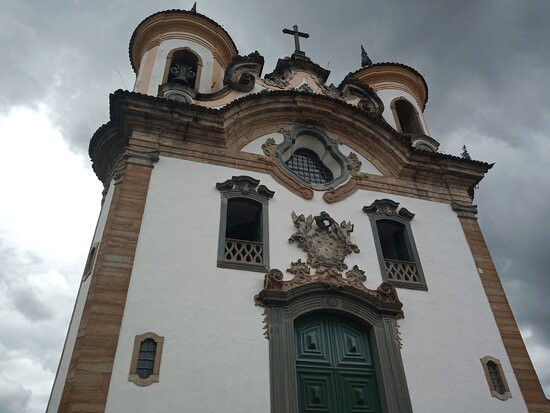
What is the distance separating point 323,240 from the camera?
373 inches

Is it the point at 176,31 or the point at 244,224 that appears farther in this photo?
the point at 176,31

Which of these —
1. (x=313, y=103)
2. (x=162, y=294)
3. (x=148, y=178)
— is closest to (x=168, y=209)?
(x=148, y=178)

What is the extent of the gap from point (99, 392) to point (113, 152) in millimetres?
5570

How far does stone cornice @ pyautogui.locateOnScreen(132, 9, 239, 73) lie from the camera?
45.6 feet

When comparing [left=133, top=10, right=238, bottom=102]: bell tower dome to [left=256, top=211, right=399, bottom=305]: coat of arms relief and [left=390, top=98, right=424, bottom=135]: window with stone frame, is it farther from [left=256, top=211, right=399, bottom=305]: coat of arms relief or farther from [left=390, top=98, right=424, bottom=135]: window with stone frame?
[left=390, top=98, right=424, bottom=135]: window with stone frame

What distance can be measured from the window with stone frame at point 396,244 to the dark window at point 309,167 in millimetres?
1511

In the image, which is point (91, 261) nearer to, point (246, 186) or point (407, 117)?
point (246, 186)

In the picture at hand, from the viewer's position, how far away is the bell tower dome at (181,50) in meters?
12.8

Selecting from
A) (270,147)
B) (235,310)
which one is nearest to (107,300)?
(235,310)

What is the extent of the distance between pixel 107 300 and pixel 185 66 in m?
8.72

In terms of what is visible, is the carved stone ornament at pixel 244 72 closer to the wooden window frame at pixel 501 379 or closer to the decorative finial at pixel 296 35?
the decorative finial at pixel 296 35

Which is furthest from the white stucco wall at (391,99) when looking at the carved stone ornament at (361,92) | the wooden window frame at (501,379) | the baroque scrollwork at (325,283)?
the wooden window frame at (501,379)

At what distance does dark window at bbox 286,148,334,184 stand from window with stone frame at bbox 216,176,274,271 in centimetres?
163

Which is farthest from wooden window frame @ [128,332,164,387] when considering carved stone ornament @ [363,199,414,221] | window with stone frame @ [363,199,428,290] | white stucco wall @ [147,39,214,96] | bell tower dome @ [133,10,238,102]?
bell tower dome @ [133,10,238,102]
